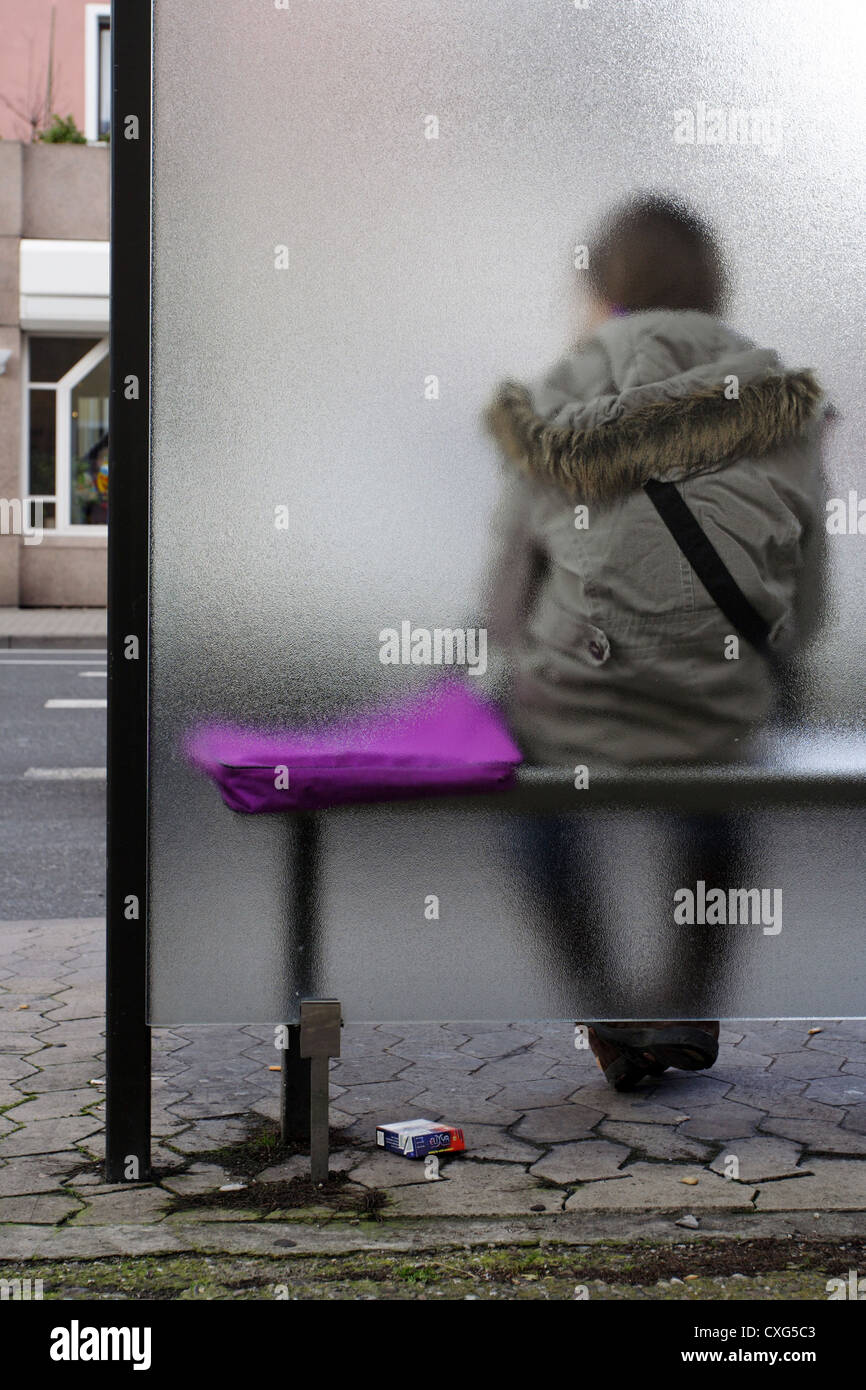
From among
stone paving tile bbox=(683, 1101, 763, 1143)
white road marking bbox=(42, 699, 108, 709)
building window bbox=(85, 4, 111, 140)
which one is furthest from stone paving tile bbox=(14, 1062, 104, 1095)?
building window bbox=(85, 4, 111, 140)

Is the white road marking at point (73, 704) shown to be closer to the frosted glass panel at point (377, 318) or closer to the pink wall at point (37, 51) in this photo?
the frosted glass panel at point (377, 318)

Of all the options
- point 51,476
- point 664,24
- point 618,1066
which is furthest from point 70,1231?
point 51,476

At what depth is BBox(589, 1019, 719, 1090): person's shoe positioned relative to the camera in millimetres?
3734

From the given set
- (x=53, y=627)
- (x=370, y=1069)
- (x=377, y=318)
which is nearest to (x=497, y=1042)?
(x=370, y=1069)

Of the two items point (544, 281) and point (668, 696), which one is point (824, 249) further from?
point (668, 696)

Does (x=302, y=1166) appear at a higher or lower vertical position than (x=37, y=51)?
lower

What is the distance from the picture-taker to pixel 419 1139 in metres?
3.57

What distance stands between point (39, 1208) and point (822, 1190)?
5.15 ft

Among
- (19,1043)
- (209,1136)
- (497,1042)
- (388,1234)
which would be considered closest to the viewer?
(388,1234)

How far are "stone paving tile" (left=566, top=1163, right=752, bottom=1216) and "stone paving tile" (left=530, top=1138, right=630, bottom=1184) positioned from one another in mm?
41

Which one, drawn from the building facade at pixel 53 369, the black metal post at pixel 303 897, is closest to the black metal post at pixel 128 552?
the black metal post at pixel 303 897

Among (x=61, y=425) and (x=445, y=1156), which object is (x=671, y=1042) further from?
(x=61, y=425)

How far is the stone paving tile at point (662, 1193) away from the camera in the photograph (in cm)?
328

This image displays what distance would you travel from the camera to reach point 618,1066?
13.1 ft
